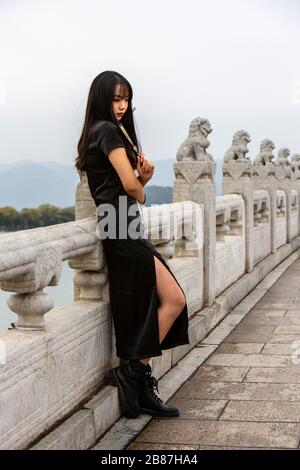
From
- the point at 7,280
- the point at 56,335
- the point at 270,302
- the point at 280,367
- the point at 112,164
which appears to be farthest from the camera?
the point at 270,302

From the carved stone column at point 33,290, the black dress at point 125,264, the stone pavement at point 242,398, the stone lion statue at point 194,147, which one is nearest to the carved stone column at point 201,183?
the stone lion statue at point 194,147

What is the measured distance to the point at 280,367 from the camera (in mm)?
6246

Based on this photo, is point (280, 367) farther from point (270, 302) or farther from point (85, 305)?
point (270, 302)

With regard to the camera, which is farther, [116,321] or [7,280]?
[116,321]

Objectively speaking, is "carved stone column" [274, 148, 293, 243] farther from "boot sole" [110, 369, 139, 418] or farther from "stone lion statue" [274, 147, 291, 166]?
"boot sole" [110, 369, 139, 418]

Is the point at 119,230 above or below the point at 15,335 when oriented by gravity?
above

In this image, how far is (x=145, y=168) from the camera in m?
4.67

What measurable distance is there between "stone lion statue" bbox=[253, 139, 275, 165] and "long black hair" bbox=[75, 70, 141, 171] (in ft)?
28.5

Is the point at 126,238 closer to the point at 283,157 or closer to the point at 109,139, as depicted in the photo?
the point at 109,139

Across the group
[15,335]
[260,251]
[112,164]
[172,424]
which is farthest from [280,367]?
[260,251]

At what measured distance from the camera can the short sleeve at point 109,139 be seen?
15.0 feet

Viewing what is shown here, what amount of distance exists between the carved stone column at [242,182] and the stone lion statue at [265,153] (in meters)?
2.48

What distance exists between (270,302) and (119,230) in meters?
4.88

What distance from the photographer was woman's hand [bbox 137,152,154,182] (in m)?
4.66
